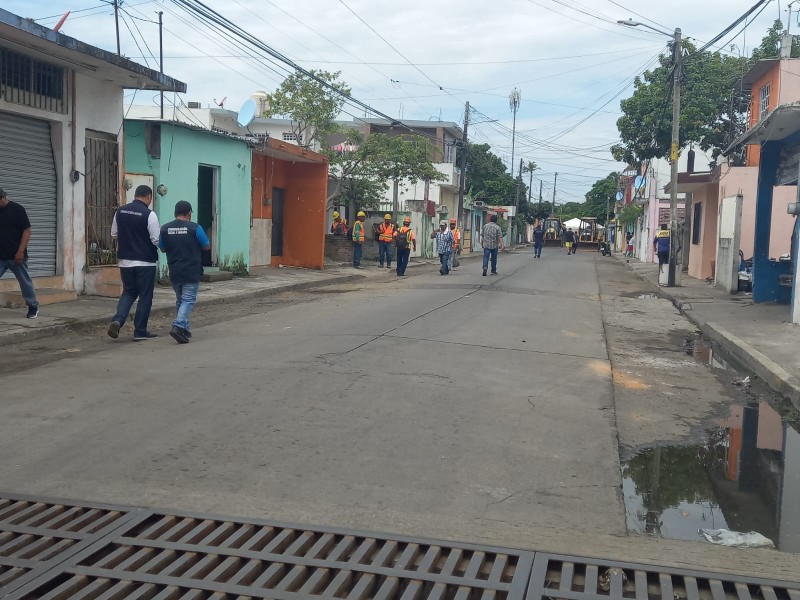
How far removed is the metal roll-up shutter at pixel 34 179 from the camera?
1230 centimetres

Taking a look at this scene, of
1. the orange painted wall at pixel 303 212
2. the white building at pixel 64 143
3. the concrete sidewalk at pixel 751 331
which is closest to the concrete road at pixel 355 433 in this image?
the concrete sidewalk at pixel 751 331

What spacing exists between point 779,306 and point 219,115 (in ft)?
85.7

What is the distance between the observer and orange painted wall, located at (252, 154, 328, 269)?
80.7 feet

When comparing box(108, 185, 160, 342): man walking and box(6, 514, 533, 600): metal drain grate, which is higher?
box(108, 185, 160, 342): man walking

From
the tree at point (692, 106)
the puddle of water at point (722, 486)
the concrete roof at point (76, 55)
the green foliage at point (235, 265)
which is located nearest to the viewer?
the puddle of water at point (722, 486)

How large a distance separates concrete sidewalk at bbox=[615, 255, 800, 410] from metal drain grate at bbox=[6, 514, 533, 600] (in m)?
5.26

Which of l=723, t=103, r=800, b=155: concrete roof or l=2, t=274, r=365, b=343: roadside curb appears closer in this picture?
l=2, t=274, r=365, b=343: roadside curb

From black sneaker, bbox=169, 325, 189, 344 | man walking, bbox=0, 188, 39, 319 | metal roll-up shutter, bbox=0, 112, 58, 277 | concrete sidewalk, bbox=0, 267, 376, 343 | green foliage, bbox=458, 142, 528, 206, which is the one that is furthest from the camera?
green foliage, bbox=458, 142, 528, 206

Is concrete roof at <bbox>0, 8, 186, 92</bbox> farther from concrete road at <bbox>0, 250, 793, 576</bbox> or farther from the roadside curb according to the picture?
concrete road at <bbox>0, 250, 793, 576</bbox>

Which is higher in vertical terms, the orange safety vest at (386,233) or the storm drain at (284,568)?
the orange safety vest at (386,233)

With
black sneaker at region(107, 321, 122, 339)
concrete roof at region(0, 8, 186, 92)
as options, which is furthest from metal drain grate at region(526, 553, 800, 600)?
concrete roof at region(0, 8, 186, 92)

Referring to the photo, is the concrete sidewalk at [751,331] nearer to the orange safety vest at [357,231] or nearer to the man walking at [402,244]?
the man walking at [402,244]

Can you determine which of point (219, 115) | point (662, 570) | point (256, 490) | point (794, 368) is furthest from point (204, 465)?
point (219, 115)

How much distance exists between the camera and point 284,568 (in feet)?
12.3
